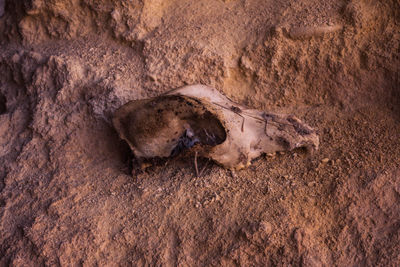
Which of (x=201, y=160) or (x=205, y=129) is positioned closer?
(x=205, y=129)

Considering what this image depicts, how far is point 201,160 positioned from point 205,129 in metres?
0.24

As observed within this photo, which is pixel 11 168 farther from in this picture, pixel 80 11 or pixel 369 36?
pixel 369 36

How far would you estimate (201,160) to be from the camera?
220 centimetres

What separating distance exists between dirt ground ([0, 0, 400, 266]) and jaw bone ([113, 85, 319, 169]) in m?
0.11

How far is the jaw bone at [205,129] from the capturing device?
2.01 m

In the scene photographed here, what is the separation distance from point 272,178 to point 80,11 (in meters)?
1.99

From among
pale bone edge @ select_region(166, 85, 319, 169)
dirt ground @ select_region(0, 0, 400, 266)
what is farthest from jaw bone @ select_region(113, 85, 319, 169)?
dirt ground @ select_region(0, 0, 400, 266)

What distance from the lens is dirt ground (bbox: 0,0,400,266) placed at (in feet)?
6.02

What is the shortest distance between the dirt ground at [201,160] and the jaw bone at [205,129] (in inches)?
4.4

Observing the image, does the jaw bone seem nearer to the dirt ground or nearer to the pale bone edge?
the pale bone edge

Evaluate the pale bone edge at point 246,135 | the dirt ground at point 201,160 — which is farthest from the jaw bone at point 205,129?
the dirt ground at point 201,160

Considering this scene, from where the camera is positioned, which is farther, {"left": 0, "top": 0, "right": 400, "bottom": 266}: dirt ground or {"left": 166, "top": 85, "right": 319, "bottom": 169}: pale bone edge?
{"left": 166, "top": 85, "right": 319, "bottom": 169}: pale bone edge

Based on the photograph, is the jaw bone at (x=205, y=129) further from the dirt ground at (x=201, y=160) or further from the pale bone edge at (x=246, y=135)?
the dirt ground at (x=201, y=160)

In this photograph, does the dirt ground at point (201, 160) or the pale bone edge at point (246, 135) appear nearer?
the dirt ground at point (201, 160)
